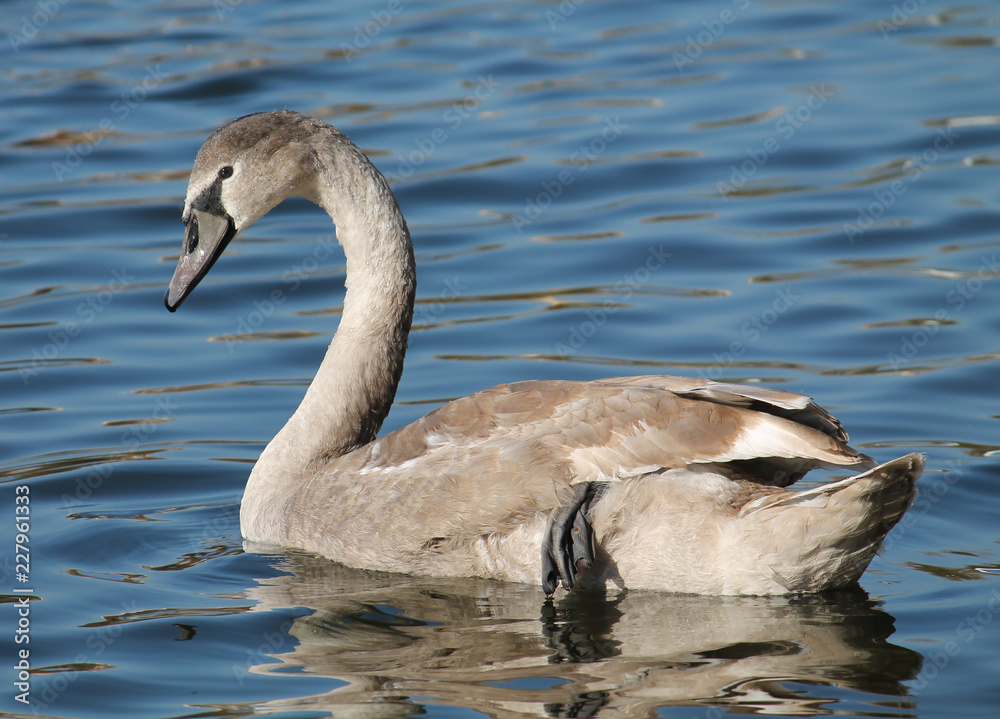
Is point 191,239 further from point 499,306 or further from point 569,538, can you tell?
point 499,306

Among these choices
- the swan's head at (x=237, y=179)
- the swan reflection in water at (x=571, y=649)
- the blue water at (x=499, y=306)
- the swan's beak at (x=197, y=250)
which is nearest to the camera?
the swan reflection in water at (x=571, y=649)

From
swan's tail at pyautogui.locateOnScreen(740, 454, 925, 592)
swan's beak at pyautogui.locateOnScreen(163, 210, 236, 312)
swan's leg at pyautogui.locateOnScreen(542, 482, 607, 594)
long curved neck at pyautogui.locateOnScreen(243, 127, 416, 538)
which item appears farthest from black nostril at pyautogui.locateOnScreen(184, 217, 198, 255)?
swan's tail at pyautogui.locateOnScreen(740, 454, 925, 592)

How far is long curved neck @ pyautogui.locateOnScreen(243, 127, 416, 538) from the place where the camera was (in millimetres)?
6281

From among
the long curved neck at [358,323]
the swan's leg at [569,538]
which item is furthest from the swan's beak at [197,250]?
the swan's leg at [569,538]

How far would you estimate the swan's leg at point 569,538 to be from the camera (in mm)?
5156

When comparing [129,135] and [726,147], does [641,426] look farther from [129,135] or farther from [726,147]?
[129,135]

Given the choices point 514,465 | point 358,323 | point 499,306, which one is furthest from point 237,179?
point 499,306

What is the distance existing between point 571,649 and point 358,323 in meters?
2.04

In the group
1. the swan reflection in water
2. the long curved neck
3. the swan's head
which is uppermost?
the swan's head

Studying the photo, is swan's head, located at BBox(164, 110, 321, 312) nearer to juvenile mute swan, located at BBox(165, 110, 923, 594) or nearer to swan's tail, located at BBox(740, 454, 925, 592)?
juvenile mute swan, located at BBox(165, 110, 923, 594)

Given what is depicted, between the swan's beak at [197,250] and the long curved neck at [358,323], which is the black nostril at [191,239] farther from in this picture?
the long curved neck at [358,323]

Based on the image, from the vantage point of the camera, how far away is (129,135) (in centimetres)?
1312

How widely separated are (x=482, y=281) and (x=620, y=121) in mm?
3943

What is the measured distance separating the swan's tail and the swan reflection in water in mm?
181
